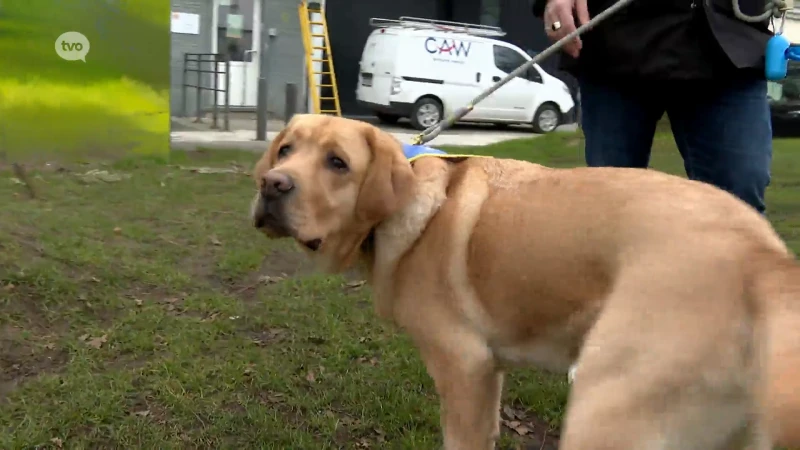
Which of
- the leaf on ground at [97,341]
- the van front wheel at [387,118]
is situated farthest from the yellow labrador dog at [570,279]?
the van front wheel at [387,118]

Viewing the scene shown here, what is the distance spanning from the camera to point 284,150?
9.80 ft

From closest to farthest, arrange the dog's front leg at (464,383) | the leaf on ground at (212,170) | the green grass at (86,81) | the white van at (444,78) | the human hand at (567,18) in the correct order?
the dog's front leg at (464,383)
the human hand at (567,18)
the green grass at (86,81)
the leaf on ground at (212,170)
the white van at (444,78)


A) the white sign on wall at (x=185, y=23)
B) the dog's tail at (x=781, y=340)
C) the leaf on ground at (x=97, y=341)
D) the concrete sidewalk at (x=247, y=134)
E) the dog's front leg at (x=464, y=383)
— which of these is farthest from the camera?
the white sign on wall at (x=185, y=23)

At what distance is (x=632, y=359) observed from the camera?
206 centimetres

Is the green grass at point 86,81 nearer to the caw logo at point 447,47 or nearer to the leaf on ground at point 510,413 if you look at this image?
the leaf on ground at point 510,413

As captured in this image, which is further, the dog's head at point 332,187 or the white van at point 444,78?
the white van at point 444,78

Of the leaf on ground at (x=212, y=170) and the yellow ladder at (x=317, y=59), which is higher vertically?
the yellow ladder at (x=317, y=59)

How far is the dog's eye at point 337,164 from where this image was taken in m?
2.84

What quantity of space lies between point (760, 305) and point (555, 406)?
6.08 feet

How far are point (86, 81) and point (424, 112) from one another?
10.1m

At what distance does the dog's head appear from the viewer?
2.72 metres

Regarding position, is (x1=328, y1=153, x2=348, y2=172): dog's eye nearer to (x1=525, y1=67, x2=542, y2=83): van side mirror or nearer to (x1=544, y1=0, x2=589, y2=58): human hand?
(x1=544, y1=0, x2=589, y2=58): human hand

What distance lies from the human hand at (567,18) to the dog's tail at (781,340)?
1.37 metres

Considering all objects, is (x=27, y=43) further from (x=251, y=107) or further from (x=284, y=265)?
(x=251, y=107)
